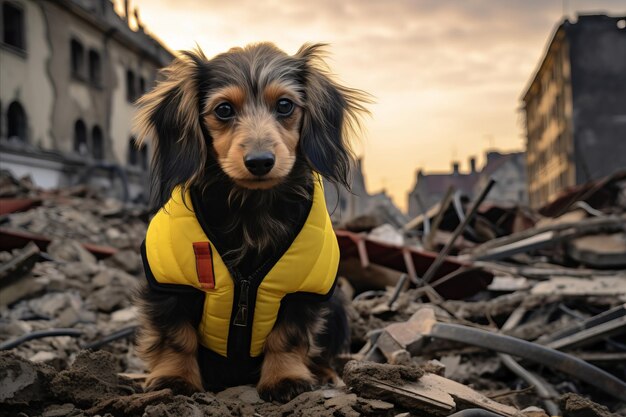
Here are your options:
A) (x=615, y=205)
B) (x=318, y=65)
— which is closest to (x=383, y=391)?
(x=318, y=65)

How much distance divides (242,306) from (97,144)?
24.5 metres

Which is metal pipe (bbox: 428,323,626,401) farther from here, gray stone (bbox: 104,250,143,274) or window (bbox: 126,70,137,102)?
window (bbox: 126,70,137,102)

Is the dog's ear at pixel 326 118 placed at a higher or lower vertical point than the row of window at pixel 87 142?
lower

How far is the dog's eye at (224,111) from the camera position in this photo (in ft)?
9.63

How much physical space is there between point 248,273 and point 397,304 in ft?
7.86

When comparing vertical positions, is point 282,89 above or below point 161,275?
above

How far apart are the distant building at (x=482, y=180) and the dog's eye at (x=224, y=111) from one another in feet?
141

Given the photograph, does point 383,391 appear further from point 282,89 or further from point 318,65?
point 318,65

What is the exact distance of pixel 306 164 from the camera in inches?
123

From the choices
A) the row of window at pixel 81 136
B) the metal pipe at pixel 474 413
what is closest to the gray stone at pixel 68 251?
the metal pipe at pixel 474 413

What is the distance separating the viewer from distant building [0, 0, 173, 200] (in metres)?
20.5

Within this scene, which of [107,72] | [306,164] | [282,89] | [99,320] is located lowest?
[99,320]

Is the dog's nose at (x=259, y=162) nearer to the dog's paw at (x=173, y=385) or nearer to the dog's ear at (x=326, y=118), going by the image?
the dog's ear at (x=326, y=118)

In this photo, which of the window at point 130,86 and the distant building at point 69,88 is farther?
the window at point 130,86
